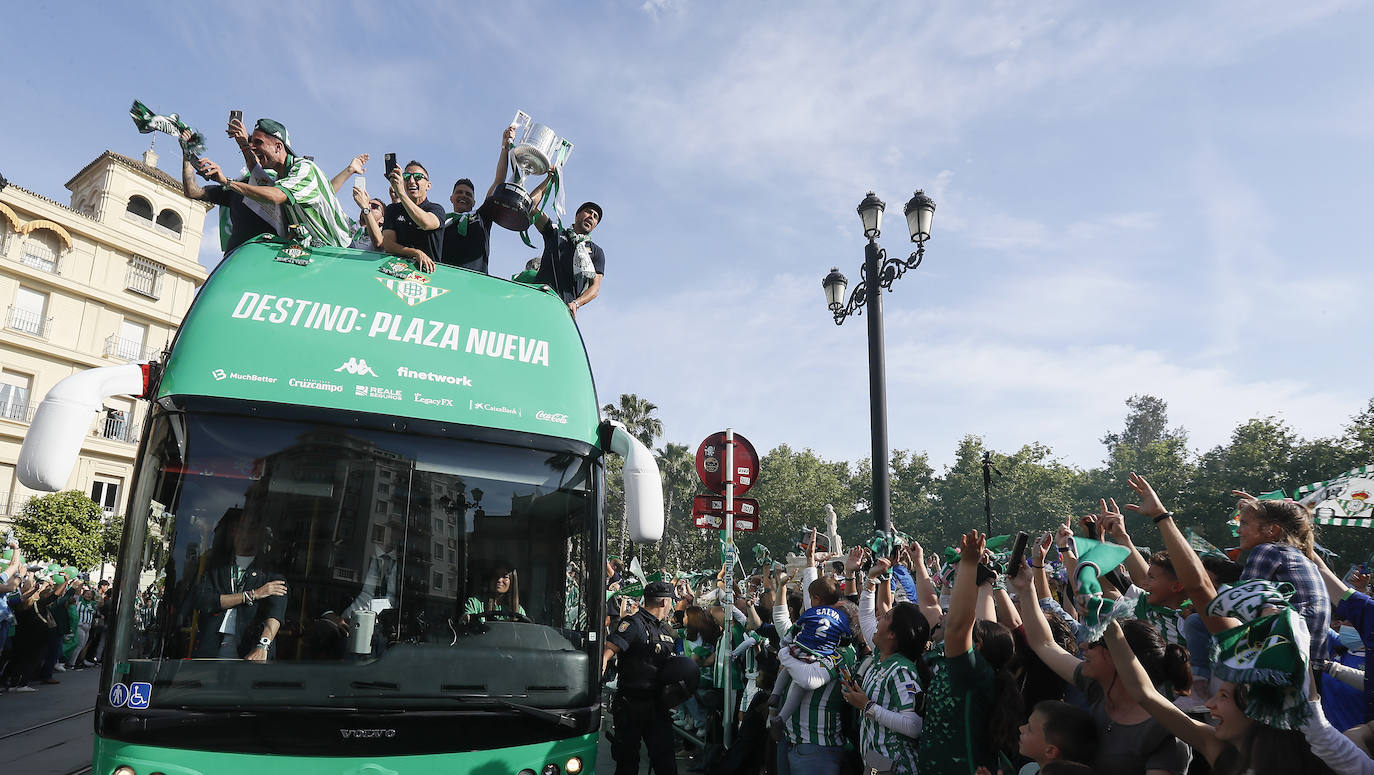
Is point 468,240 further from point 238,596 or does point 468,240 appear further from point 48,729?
point 48,729

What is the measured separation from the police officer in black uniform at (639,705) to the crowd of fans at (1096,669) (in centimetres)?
2

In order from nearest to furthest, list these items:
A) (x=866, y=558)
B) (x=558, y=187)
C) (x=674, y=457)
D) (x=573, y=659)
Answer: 1. (x=573, y=659)
2. (x=866, y=558)
3. (x=558, y=187)
4. (x=674, y=457)

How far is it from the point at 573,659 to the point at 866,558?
3.05m

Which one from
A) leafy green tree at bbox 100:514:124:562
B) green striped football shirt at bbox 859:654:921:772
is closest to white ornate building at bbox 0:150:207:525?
leafy green tree at bbox 100:514:124:562

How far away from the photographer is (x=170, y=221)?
44312mm

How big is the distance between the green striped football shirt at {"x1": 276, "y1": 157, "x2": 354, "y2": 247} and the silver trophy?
3.81 feet

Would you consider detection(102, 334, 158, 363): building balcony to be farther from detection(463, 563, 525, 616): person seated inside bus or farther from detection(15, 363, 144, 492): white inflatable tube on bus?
detection(463, 563, 525, 616): person seated inside bus

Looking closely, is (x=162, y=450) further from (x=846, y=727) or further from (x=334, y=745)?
(x=846, y=727)

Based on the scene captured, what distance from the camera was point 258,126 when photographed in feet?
19.7

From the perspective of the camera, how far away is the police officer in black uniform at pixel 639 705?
19.9 ft

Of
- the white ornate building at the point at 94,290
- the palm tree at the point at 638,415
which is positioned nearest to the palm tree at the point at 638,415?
the palm tree at the point at 638,415

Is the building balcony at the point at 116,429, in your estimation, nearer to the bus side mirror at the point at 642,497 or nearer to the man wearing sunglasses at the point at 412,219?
the man wearing sunglasses at the point at 412,219

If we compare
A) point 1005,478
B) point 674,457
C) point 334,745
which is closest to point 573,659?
point 334,745

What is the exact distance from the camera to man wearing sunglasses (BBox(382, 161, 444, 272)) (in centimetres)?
608
